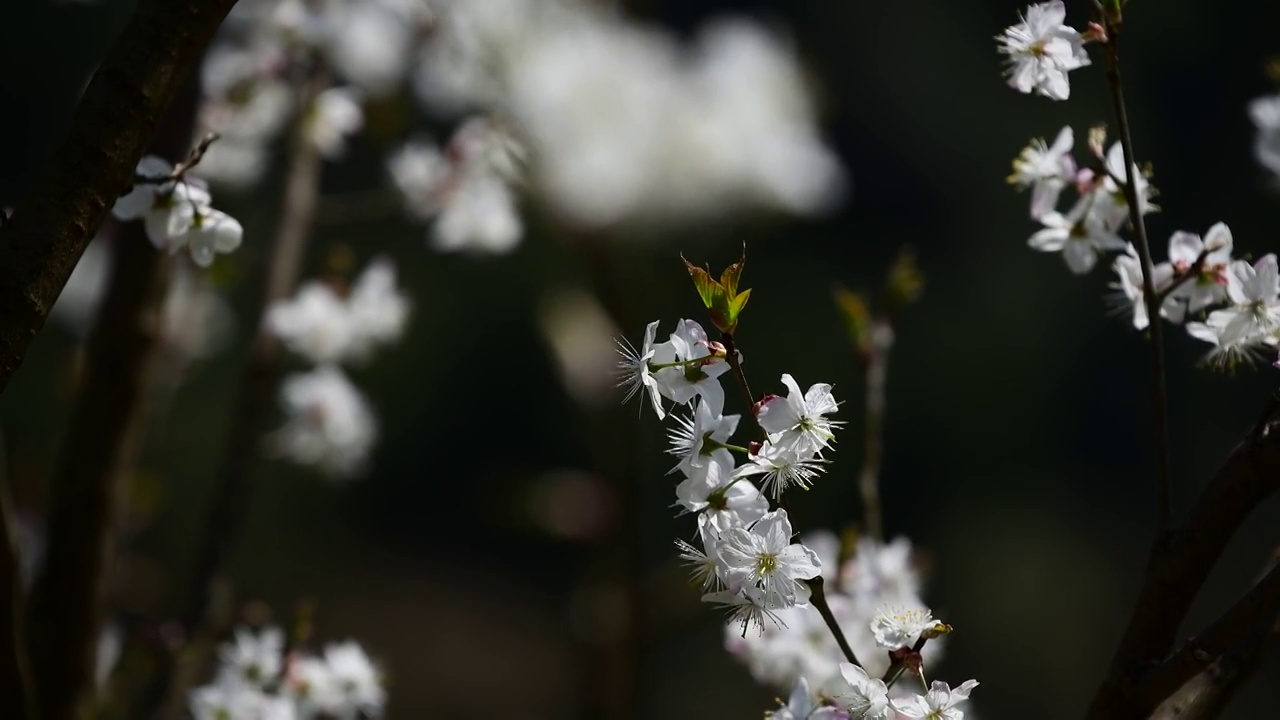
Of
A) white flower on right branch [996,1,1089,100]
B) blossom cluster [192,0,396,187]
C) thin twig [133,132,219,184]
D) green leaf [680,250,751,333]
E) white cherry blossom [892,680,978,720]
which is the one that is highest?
blossom cluster [192,0,396,187]

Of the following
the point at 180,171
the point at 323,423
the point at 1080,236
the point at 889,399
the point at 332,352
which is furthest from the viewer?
the point at 889,399

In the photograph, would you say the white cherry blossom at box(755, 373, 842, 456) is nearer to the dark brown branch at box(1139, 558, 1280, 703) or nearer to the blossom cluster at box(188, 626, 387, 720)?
the dark brown branch at box(1139, 558, 1280, 703)

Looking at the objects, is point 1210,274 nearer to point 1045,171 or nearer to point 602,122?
point 1045,171

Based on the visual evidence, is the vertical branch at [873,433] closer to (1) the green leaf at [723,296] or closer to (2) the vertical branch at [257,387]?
(1) the green leaf at [723,296]

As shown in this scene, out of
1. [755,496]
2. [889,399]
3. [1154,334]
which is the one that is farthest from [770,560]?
[889,399]

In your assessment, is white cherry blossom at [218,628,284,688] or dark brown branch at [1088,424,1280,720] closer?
dark brown branch at [1088,424,1280,720]

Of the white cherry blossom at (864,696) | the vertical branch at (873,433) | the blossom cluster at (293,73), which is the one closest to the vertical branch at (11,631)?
the white cherry blossom at (864,696)

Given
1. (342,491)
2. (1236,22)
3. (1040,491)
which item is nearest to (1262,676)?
(1040,491)

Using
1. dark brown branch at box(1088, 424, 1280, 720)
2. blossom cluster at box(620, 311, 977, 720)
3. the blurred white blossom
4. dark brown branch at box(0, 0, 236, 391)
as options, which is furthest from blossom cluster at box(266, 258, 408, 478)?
dark brown branch at box(1088, 424, 1280, 720)
